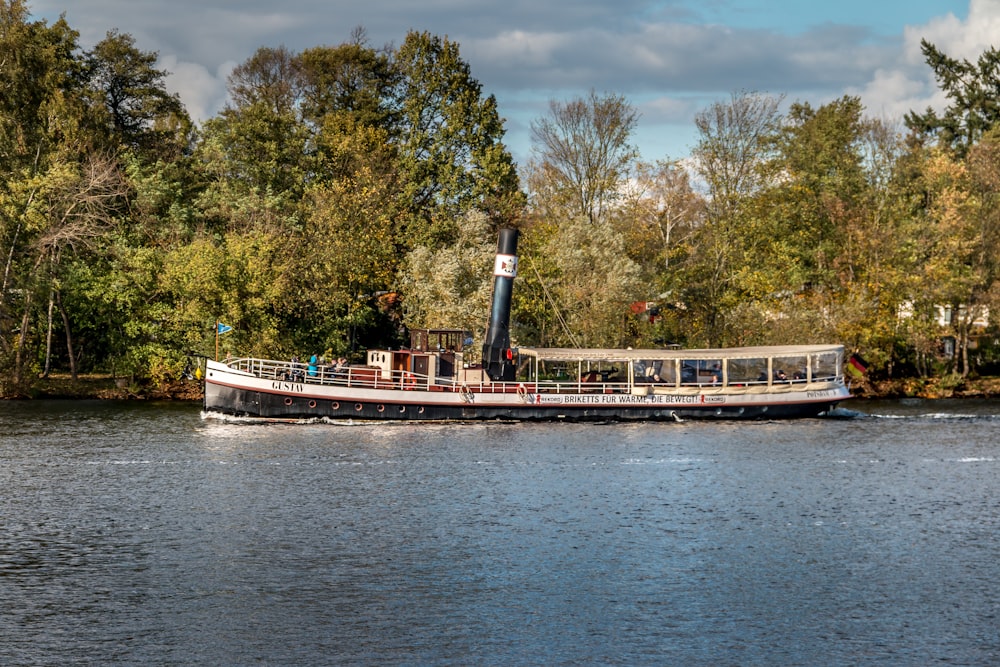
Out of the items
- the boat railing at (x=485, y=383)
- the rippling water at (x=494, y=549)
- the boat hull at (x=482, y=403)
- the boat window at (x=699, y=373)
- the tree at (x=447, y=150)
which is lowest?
the rippling water at (x=494, y=549)

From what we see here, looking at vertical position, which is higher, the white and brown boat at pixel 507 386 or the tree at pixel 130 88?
the tree at pixel 130 88

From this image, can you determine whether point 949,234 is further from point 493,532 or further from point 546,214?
point 493,532

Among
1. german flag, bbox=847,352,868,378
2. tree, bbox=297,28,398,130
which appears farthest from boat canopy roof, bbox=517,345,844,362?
tree, bbox=297,28,398,130

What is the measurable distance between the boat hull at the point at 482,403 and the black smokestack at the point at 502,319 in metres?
→ 1.45

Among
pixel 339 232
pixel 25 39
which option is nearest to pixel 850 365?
pixel 339 232

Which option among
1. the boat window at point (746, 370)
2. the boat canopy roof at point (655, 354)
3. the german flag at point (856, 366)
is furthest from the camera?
the german flag at point (856, 366)

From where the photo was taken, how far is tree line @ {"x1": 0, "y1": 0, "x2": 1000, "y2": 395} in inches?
3477

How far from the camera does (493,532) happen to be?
42500 mm

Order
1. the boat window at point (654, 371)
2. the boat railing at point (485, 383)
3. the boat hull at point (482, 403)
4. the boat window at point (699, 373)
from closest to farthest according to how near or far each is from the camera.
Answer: the boat hull at point (482, 403) < the boat railing at point (485, 383) < the boat window at point (654, 371) < the boat window at point (699, 373)

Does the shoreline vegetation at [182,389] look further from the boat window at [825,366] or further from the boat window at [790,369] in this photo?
the boat window at [790,369]

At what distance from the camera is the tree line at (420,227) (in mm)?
88312

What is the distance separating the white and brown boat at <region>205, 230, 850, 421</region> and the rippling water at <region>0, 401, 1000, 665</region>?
5.70m

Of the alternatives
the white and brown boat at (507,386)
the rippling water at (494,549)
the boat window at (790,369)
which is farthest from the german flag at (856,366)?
the rippling water at (494,549)

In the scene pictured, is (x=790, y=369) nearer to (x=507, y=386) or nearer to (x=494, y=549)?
(x=507, y=386)
